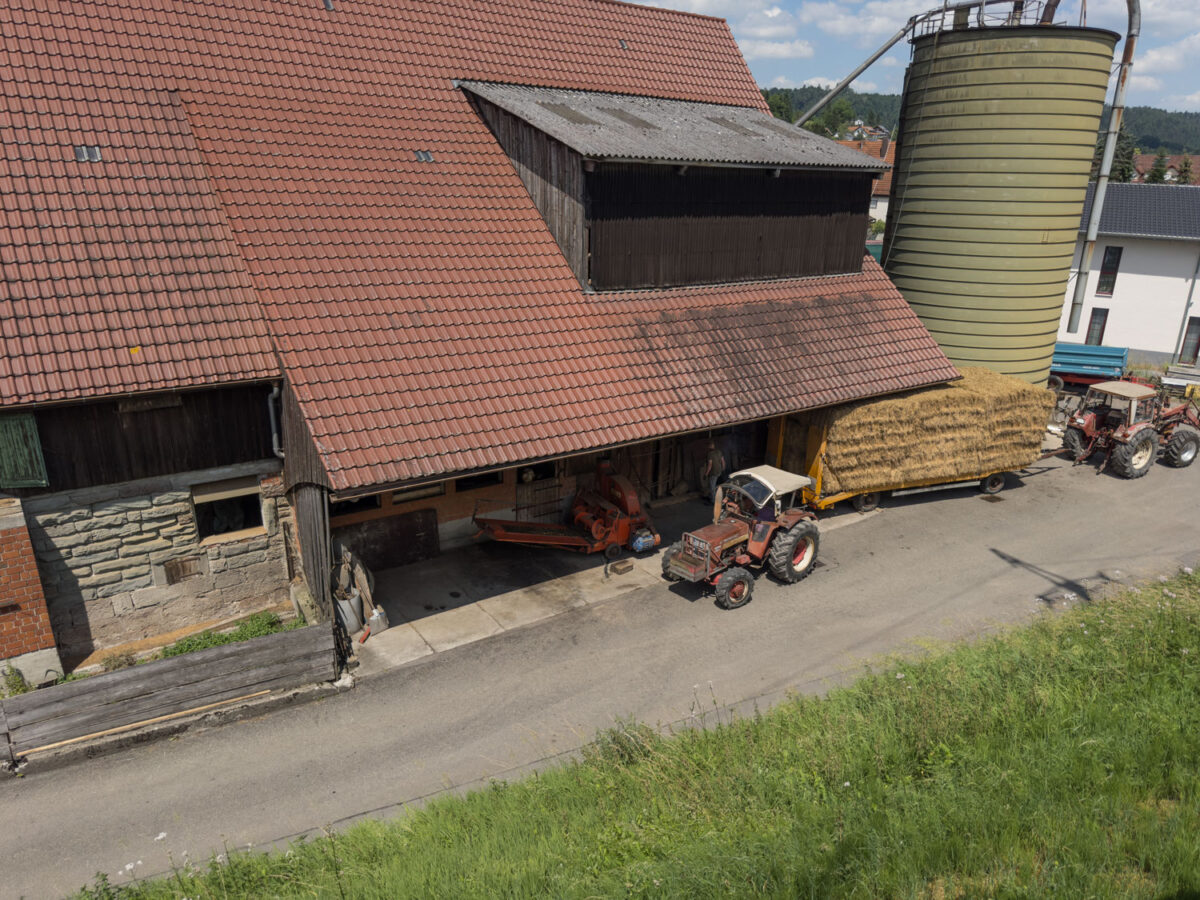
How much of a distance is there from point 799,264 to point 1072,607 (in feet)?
25.0

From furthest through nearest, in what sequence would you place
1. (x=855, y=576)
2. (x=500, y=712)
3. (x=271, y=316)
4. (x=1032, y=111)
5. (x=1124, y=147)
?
(x=1124, y=147) < (x=1032, y=111) < (x=855, y=576) < (x=271, y=316) < (x=500, y=712)

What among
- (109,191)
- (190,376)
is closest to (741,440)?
(190,376)

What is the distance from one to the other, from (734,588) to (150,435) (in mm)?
8334

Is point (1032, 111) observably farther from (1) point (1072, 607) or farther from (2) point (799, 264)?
(1) point (1072, 607)

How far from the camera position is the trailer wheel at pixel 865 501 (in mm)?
15047

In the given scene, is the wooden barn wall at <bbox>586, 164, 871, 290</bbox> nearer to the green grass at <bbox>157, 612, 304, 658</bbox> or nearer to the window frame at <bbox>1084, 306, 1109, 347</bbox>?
the green grass at <bbox>157, 612, 304, 658</bbox>

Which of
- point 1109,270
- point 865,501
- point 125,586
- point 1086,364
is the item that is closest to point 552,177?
point 865,501

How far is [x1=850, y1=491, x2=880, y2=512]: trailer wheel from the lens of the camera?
15.0 meters

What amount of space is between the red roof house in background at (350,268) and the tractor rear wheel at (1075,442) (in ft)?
16.7

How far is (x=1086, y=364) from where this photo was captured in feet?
70.4

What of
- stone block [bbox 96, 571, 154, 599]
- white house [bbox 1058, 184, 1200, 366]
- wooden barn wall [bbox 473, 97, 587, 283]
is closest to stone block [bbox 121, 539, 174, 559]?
stone block [bbox 96, 571, 154, 599]

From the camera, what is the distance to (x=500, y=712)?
935cm

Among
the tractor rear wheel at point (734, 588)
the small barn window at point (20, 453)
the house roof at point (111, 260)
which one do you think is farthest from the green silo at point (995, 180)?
the small barn window at point (20, 453)

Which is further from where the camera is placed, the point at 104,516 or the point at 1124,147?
the point at 1124,147
